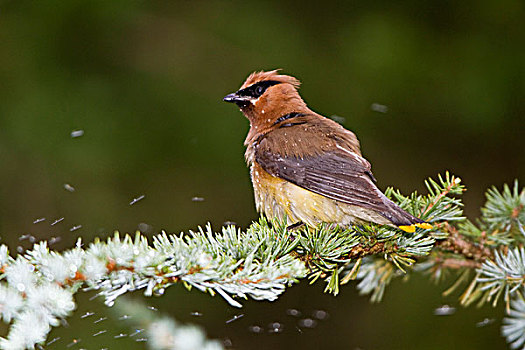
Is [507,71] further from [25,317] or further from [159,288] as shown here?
[25,317]

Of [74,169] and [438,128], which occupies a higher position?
[438,128]

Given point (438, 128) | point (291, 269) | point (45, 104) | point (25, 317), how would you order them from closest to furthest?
point (25, 317)
point (291, 269)
point (45, 104)
point (438, 128)

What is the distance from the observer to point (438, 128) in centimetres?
555

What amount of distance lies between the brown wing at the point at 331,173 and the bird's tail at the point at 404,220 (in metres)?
0.14

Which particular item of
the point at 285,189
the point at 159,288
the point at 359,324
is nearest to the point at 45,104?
the point at 285,189

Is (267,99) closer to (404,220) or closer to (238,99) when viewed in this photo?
(238,99)

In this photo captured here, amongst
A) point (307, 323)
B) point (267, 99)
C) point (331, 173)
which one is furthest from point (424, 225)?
point (307, 323)

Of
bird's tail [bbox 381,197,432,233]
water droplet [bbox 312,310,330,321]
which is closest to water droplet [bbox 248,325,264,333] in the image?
water droplet [bbox 312,310,330,321]

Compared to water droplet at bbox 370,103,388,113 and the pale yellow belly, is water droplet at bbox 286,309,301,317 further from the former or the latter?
water droplet at bbox 370,103,388,113

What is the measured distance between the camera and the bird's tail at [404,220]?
2643mm

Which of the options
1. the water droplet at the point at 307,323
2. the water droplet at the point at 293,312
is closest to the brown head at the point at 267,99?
the water droplet at the point at 293,312

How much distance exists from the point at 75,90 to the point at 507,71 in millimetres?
3531

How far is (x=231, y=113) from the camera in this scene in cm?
527

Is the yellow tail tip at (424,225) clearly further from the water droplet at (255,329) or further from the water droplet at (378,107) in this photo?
the water droplet at (378,107)
